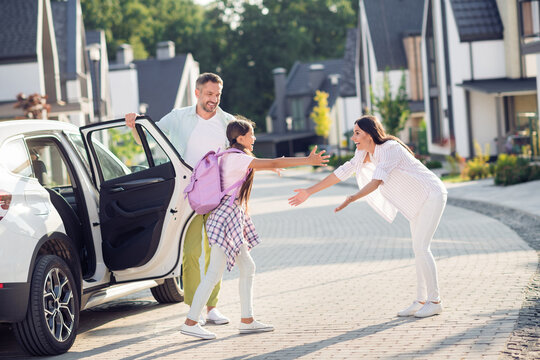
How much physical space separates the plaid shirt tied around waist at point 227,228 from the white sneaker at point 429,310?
1.52 meters

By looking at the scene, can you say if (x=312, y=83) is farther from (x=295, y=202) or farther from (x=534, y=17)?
(x=295, y=202)

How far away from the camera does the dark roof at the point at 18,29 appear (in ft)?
88.8

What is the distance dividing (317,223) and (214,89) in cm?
988

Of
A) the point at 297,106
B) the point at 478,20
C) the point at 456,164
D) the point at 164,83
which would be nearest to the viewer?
the point at 456,164

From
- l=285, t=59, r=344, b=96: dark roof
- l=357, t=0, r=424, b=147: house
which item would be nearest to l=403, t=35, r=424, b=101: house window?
l=357, t=0, r=424, b=147: house

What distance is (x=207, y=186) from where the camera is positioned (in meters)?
6.79

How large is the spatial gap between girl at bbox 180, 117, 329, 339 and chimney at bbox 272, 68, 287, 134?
73.4 m

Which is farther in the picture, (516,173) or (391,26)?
(391,26)

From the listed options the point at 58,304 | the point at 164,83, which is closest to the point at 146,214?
the point at 58,304

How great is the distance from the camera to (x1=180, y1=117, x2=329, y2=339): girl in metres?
6.73

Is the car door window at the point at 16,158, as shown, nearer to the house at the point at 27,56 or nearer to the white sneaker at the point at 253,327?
the white sneaker at the point at 253,327

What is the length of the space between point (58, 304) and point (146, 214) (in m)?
1.15

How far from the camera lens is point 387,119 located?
129ft

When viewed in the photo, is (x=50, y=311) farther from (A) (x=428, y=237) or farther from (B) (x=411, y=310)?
(A) (x=428, y=237)
